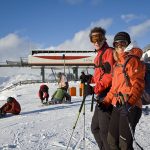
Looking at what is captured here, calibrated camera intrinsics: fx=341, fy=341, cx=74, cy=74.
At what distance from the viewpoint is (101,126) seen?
16.4ft

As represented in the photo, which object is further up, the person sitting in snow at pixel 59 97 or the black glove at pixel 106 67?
the black glove at pixel 106 67

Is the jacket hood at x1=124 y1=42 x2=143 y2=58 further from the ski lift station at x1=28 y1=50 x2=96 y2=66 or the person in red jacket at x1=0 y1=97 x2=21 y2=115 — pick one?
the ski lift station at x1=28 y1=50 x2=96 y2=66

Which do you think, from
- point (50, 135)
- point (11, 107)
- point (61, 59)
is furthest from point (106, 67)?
point (61, 59)

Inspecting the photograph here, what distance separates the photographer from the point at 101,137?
509 centimetres

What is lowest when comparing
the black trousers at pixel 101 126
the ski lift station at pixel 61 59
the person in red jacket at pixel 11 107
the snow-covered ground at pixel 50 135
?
the snow-covered ground at pixel 50 135

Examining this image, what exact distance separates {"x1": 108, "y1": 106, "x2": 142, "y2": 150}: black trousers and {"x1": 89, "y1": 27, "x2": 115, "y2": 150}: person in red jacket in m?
0.49

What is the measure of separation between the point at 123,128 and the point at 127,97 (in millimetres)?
395

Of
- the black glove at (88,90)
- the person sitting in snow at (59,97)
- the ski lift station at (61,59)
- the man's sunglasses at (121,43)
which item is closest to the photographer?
the man's sunglasses at (121,43)

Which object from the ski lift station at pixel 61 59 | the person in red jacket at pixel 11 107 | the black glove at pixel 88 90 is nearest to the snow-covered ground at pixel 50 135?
the black glove at pixel 88 90

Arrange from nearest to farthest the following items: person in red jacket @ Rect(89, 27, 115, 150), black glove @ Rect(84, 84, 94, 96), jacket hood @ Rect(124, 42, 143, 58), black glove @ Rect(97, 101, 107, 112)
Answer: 1. jacket hood @ Rect(124, 42, 143, 58)
2. black glove @ Rect(97, 101, 107, 112)
3. person in red jacket @ Rect(89, 27, 115, 150)
4. black glove @ Rect(84, 84, 94, 96)

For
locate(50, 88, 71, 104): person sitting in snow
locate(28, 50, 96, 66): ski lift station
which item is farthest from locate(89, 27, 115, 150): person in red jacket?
locate(28, 50, 96, 66): ski lift station

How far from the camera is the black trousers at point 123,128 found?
4.25 m

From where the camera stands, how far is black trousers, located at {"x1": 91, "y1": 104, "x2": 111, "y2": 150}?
4945 mm

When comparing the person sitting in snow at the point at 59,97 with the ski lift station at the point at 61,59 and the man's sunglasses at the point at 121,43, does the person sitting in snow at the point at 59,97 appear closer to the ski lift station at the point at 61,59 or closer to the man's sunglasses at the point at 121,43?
the man's sunglasses at the point at 121,43
